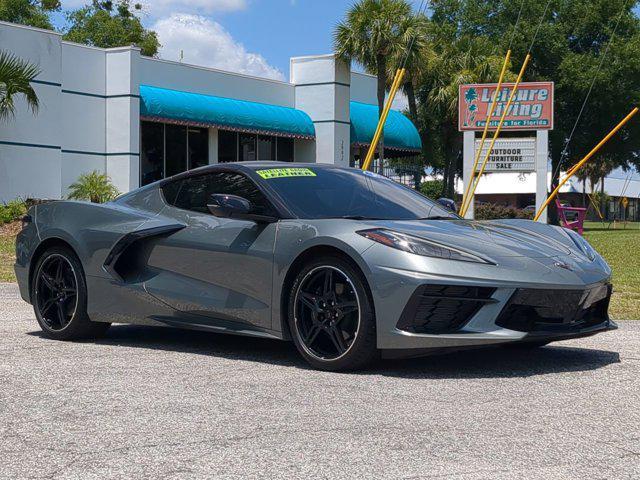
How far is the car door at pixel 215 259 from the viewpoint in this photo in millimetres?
5938

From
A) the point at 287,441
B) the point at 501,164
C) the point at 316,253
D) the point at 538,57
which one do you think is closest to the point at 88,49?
the point at 501,164

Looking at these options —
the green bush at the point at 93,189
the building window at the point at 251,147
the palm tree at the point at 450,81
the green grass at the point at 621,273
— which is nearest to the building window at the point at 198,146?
the building window at the point at 251,147

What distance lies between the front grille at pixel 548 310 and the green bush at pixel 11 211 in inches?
728

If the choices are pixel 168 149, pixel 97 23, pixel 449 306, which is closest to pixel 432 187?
pixel 97 23

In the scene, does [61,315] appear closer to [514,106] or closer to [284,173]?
[284,173]

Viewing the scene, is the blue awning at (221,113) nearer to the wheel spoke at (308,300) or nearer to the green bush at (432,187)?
the wheel spoke at (308,300)

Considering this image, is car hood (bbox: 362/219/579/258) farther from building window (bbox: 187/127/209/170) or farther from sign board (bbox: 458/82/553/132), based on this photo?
building window (bbox: 187/127/209/170)

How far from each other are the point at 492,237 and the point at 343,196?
1.05m

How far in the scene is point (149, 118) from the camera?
27.3 meters

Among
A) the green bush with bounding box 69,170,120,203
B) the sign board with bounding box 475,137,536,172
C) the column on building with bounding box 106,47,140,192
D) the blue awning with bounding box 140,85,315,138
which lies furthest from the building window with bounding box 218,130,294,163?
the sign board with bounding box 475,137,536,172

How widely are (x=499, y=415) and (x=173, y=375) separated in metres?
1.95

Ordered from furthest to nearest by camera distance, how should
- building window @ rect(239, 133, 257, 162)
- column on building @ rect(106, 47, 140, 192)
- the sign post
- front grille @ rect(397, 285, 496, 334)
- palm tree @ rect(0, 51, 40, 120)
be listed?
building window @ rect(239, 133, 257, 162)
the sign post
column on building @ rect(106, 47, 140, 192)
palm tree @ rect(0, 51, 40, 120)
front grille @ rect(397, 285, 496, 334)

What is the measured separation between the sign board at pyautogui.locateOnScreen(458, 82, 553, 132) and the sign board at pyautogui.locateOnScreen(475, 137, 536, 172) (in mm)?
521

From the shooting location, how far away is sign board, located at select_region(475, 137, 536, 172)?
28484 mm
